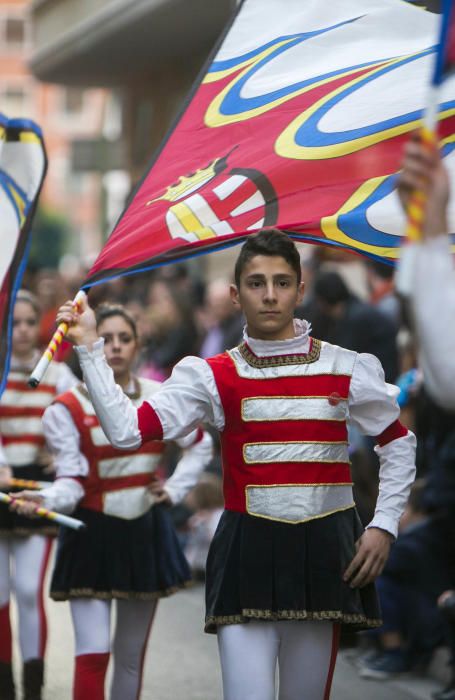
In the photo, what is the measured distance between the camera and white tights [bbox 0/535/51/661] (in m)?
7.27

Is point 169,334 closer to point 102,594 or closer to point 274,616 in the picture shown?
point 102,594

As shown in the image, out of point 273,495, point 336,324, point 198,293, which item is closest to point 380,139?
point 273,495

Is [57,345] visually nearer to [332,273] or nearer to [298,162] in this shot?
[298,162]

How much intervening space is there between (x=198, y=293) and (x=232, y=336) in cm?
489

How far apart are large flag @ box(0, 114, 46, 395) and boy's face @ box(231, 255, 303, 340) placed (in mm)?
1248

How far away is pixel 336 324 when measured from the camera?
973 centimetres

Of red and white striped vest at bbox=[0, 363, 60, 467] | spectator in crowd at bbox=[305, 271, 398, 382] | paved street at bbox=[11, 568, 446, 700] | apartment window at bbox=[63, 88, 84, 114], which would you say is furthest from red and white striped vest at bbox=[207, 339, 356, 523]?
apartment window at bbox=[63, 88, 84, 114]

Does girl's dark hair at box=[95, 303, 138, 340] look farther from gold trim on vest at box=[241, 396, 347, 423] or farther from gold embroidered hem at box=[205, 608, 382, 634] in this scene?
gold embroidered hem at box=[205, 608, 382, 634]

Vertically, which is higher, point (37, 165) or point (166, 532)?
point (37, 165)

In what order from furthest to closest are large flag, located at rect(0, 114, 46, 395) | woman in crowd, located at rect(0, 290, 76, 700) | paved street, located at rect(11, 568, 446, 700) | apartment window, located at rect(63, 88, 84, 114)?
apartment window, located at rect(63, 88, 84, 114) → paved street, located at rect(11, 568, 446, 700) → woman in crowd, located at rect(0, 290, 76, 700) → large flag, located at rect(0, 114, 46, 395)

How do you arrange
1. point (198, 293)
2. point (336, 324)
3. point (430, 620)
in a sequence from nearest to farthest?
point (430, 620) < point (336, 324) < point (198, 293)

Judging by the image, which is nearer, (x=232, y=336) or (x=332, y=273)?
(x=332, y=273)

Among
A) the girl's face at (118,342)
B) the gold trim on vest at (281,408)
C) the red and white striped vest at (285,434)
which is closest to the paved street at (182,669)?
the girl's face at (118,342)

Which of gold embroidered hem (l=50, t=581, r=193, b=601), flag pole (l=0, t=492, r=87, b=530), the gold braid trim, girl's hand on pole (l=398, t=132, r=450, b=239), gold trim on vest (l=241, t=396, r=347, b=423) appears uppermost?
girl's hand on pole (l=398, t=132, r=450, b=239)
